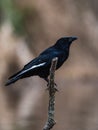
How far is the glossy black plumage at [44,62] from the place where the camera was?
16.5 ft

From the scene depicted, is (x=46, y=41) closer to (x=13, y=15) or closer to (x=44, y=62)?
(x=13, y=15)

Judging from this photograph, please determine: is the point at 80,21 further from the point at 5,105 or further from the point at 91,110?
the point at 91,110

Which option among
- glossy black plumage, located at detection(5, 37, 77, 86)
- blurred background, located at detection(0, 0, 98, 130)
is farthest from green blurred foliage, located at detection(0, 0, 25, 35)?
glossy black plumage, located at detection(5, 37, 77, 86)

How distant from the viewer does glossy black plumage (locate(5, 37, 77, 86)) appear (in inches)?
197

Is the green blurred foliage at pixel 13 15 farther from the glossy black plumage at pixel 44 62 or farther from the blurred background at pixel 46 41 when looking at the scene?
the glossy black plumage at pixel 44 62

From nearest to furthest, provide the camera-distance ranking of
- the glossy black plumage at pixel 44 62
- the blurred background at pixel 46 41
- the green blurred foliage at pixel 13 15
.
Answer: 1. the glossy black plumage at pixel 44 62
2. the blurred background at pixel 46 41
3. the green blurred foliage at pixel 13 15

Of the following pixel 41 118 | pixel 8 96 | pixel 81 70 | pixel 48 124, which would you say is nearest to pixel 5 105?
pixel 8 96

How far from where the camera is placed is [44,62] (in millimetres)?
5121

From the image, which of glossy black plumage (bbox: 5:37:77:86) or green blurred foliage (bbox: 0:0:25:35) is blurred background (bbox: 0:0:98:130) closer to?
green blurred foliage (bbox: 0:0:25:35)

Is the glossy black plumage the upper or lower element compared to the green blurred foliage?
lower

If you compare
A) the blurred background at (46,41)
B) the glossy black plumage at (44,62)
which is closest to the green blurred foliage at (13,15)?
the blurred background at (46,41)

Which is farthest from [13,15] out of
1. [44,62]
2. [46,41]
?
[44,62]

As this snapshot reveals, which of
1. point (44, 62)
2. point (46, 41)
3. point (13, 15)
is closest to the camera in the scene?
point (44, 62)

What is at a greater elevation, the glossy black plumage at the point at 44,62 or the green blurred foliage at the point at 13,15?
the green blurred foliage at the point at 13,15
